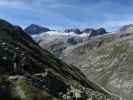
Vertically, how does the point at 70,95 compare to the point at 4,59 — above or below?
below

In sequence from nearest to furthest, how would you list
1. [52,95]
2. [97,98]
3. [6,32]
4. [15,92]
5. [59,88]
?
[15,92] → [52,95] → [59,88] → [97,98] → [6,32]

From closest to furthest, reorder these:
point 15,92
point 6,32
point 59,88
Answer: point 15,92 < point 59,88 < point 6,32

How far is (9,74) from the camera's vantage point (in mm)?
107125

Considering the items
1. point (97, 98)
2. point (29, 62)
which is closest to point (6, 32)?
point (29, 62)

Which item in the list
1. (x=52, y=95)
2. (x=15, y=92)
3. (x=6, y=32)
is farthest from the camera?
(x=6, y=32)

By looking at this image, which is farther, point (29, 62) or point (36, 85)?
point (29, 62)

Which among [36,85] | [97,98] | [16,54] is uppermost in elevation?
[16,54]

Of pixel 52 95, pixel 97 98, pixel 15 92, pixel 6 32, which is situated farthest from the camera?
pixel 6 32

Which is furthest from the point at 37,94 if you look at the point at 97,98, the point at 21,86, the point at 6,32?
the point at 6,32

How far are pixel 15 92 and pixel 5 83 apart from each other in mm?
4547

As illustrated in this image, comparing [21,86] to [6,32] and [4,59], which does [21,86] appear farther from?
[6,32]

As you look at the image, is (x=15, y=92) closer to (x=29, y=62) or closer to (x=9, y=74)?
(x=9, y=74)

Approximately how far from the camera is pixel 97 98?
12256 cm

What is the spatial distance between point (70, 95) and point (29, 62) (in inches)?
1031
